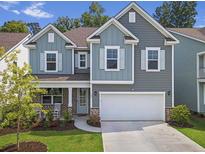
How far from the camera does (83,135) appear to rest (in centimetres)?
1579

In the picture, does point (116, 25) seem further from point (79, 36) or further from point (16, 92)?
point (16, 92)

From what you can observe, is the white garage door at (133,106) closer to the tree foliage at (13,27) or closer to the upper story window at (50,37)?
the upper story window at (50,37)

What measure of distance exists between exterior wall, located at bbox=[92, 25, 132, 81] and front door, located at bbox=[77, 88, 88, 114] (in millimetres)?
3543

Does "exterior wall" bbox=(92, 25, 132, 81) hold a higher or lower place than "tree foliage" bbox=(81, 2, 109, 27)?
lower

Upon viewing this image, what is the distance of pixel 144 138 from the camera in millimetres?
15109

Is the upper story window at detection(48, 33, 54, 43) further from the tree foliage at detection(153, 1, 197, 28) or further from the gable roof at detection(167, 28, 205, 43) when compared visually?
the tree foliage at detection(153, 1, 197, 28)

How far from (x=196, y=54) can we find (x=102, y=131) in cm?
1237

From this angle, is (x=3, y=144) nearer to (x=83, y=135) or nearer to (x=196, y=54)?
(x=83, y=135)

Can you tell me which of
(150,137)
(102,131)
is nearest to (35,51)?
(102,131)

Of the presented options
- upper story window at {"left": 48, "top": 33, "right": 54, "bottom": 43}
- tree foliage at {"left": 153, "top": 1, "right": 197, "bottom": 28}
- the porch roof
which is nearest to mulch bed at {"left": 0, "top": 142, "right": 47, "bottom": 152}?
the porch roof

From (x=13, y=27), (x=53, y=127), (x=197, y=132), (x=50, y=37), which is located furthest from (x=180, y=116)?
(x=13, y=27)

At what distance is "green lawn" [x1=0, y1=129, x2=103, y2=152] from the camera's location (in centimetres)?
1311

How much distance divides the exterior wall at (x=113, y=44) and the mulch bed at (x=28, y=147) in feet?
24.4

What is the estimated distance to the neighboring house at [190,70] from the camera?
78.8 ft
